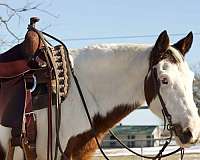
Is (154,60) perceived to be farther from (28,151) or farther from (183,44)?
(28,151)

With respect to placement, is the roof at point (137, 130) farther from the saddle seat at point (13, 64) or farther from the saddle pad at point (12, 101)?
the saddle pad at point (12, 101)

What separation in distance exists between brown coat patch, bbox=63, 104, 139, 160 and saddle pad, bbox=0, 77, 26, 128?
0.47m

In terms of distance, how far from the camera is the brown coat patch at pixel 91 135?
4.04 metres

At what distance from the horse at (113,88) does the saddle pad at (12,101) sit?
0.11 m

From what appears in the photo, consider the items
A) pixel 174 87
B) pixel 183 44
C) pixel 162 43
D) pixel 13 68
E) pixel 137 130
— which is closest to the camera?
pixel 174 87

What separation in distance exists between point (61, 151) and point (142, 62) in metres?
0.98

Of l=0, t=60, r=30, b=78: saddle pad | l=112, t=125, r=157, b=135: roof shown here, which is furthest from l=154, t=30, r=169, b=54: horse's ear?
l=112, t=125, r=157, b=135: roof

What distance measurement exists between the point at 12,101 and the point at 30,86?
0.19 meters

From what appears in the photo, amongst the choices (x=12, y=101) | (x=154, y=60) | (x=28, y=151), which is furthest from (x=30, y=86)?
(x=154, y=60)

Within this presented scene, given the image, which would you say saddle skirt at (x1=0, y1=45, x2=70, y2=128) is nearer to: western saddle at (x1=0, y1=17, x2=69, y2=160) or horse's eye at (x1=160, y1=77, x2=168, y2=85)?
western saddle at (x1=0, y1=17, x2=69, y2=160)

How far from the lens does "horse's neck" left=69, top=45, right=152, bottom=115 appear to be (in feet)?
13.3

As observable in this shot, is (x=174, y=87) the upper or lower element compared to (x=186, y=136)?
upper

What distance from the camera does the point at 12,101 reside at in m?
4.11

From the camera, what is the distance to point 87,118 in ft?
13.4
